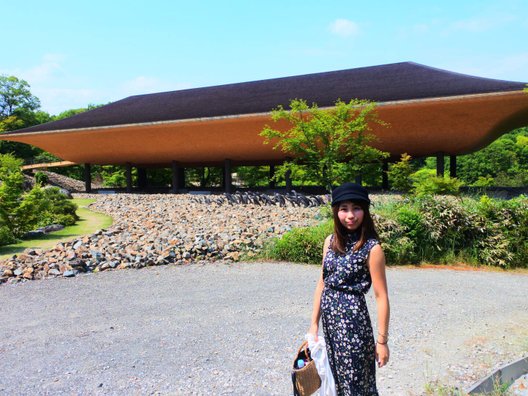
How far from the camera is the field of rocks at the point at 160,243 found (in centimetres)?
851

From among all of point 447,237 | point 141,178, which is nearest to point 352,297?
point 447,237

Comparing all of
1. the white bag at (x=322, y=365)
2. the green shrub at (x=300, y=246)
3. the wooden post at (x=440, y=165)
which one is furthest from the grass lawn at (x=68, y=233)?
the wooden post at (x=440, y=165)

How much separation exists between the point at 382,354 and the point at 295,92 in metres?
20.8

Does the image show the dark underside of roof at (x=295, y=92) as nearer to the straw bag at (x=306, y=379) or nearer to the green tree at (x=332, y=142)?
the green tree at (x=332, y=142)

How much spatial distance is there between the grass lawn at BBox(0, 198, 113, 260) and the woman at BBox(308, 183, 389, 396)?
32.6ft

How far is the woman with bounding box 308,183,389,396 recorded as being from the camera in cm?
243

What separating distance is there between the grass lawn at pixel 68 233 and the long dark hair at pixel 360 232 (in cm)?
995

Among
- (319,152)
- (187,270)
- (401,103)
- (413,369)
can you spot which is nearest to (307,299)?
(413,369)

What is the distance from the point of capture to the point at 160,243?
983 centimetres

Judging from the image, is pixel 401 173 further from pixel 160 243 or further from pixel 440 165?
pixel 160 243

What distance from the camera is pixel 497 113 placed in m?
17.5

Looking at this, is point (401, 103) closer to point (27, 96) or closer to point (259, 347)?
point (259, 347)

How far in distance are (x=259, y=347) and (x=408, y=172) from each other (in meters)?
17.6

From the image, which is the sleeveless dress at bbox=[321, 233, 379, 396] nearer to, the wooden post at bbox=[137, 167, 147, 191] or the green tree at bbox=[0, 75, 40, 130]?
the wooden post at bbox=[137, 167, 147, 191]
